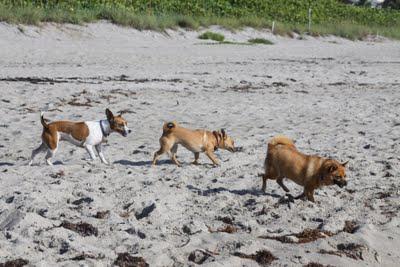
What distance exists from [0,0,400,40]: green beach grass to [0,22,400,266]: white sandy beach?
8.42 meters

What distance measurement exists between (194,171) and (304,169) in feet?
5.80

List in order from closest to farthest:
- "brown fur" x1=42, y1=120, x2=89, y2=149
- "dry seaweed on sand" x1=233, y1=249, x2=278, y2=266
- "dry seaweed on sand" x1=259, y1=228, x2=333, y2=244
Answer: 1. "dry seaweed on sand" x1=233, y1=249, x2=278, y2=266
2. "dry seaweed on sand" x1=259, y1=228, x2=333, y2=244
3. "brown fur" x1=42, y1=120, x2=89, y2=149

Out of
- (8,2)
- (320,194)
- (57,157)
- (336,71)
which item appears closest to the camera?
(320,194)

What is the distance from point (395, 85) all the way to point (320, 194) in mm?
11190

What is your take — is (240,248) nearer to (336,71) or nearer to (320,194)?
(320,194)

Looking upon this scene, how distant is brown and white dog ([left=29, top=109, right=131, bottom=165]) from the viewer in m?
8.66

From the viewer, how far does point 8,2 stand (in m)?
28.9

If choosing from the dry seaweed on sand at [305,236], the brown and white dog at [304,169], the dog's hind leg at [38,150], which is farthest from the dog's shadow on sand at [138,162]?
the dry seaweed on sand at [305,236]

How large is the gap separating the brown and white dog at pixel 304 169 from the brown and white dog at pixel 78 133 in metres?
2.39

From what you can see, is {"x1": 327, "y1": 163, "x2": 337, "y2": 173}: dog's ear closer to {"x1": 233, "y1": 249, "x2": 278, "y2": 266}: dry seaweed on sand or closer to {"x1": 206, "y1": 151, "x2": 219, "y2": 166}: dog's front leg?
{"x1": 233, "y1": 249, "x2": 278, "y2": 266}: dry seaweed on sand

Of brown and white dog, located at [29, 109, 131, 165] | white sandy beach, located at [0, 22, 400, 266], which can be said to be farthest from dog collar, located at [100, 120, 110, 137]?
white sandy beach, located at [0, 22, 400, 266]

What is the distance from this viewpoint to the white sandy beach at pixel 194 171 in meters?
5.98

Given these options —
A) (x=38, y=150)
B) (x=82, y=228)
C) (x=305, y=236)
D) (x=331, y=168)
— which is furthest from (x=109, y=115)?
(x=305, y=236)

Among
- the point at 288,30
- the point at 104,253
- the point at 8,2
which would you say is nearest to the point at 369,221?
the point at 104,253
